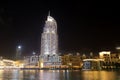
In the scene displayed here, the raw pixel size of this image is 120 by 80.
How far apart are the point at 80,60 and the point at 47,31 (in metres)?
21.4

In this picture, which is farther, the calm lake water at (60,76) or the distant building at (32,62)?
the distant building at (32,62)

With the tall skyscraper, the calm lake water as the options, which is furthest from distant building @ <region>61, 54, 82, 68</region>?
the calm lake water

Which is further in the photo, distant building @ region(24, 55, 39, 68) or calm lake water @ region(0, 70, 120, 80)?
distant building @ region(24, 55, 39, 68)

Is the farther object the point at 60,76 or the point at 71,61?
the point at 71,61

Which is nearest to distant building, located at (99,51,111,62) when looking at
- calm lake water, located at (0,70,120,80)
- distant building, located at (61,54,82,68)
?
distant building, located at (61,54,82,68)

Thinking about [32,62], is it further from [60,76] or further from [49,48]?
[60,76]

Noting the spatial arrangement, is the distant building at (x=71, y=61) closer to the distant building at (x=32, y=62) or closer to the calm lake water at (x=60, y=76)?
the distant building at (x=32, y=62)

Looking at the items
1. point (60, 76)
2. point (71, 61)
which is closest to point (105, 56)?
point (71, 61)

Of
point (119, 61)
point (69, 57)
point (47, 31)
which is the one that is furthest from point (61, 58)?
point (119, 61)

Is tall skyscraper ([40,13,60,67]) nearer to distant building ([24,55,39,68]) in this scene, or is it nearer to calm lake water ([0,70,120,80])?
distant building ([24,55,39,68])

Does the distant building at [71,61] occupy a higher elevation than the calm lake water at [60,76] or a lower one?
higher

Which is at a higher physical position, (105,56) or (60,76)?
(105,56)

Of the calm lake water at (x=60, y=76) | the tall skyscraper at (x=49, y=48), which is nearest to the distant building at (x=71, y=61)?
the tall skyscraper at (x=49, y=48)

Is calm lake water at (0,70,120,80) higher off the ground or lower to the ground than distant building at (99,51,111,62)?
lower
